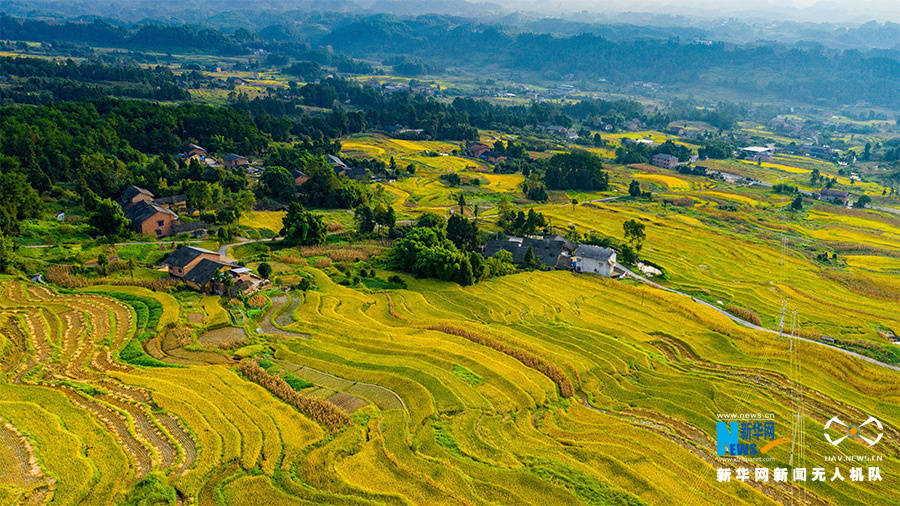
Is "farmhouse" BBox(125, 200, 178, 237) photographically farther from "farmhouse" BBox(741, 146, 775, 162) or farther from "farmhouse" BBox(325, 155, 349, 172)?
"farmhouse" BBox(741, 146, 775, 162)

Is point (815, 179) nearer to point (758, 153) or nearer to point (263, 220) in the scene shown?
point (758, 153)

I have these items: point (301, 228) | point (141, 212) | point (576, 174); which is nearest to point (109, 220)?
point (141, 212)

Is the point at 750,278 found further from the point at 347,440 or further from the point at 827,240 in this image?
the point at 347,440

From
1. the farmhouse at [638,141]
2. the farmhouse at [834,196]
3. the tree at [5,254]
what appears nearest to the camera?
the tree at [5,254]

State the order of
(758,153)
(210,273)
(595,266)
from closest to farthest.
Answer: (210,273), (595,266), (758,153)

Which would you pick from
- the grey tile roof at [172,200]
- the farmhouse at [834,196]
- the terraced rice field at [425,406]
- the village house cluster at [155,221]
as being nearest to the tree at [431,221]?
the terraced rice field at [425,406]

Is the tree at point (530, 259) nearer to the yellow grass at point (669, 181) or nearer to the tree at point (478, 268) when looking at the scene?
the tree at point (478, 268)

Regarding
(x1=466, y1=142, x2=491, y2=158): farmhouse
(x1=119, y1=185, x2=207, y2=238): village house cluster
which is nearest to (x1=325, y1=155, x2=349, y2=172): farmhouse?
(x1=119, y1=185, x2=207, y2=238): village house cluster
